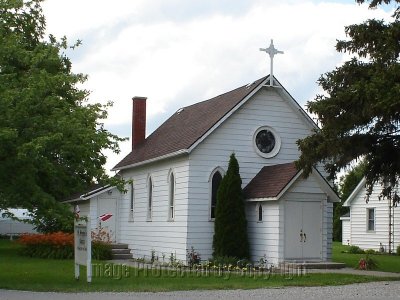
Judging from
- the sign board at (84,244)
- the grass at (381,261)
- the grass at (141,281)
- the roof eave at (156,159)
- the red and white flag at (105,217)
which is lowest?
the grass at (141,281)

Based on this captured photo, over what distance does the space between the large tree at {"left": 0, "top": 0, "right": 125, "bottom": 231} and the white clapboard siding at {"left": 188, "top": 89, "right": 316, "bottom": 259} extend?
25.1 feet

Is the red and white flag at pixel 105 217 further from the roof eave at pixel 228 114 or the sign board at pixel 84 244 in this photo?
the sign board at pixel 84 244

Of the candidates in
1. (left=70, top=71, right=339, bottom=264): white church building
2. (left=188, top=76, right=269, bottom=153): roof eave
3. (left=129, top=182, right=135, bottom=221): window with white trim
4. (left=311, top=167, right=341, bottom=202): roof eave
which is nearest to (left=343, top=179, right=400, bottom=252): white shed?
(left=70, top=71, right=339, bottom=264): white church building

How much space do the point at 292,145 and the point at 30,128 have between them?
13.8 meters

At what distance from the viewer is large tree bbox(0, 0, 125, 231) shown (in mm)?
18109

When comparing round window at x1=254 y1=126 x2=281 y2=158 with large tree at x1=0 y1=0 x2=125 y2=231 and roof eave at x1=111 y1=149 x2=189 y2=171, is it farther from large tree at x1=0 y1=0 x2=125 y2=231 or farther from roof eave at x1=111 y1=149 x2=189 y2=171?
large tree at x1=0 y1=0 x2=125 y2=231

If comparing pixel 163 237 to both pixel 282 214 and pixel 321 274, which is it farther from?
pixel 321 274

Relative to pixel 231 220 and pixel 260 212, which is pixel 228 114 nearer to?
pixel 260 212

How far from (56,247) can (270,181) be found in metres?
11.6

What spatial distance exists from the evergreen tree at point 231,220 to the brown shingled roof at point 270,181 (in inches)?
29.0

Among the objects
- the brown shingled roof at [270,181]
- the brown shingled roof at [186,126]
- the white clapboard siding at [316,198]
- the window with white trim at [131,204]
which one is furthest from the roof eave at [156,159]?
the white clapboard siding at [316,198]

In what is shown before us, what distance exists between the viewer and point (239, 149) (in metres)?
28.5

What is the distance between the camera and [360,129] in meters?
21.5

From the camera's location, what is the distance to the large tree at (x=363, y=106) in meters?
19.4
